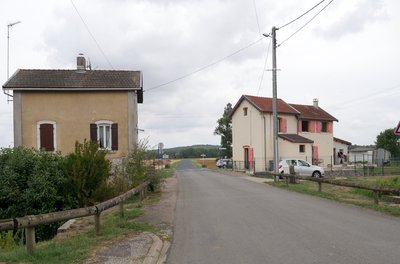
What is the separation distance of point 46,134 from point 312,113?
3864cm

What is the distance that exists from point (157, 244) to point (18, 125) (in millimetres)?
20572

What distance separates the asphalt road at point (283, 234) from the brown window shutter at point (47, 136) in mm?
13817

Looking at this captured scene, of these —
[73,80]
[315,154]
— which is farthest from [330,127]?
[73,80]

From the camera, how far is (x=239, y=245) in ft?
29.2

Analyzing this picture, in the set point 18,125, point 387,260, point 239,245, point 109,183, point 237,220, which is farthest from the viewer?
point 18,125

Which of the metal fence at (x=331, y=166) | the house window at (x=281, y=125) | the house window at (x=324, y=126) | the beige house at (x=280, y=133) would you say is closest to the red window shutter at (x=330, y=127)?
the beige house at (x=280, y=133)

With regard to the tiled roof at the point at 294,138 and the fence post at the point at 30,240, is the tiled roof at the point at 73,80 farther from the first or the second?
the tiled roof at the point at 294,138

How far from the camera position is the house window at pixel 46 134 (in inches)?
1075

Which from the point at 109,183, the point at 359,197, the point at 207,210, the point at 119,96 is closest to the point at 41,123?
the point at 119,96

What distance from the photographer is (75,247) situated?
337 inches

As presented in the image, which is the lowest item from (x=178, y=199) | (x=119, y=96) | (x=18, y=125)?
(x=178, y=199)

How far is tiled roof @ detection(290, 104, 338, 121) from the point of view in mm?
56500

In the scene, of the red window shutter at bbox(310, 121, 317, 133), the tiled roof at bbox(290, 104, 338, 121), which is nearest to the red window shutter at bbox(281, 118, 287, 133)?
the tiled roof at bbox(290, 104, 338, 121)

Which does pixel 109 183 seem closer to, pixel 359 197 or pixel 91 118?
pixel 91 118
